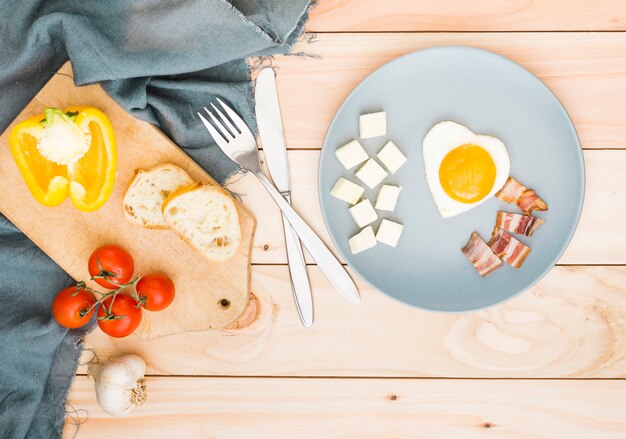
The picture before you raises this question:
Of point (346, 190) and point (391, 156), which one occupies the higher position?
point (391, 156)

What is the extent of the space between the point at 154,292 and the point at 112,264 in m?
0.13

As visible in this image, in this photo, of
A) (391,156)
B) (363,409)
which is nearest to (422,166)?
(391,156)

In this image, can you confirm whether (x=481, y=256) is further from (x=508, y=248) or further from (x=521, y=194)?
(x=521, y=194)

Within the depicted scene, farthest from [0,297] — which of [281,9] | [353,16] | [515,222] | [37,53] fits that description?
[515,222]

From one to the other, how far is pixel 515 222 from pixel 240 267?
0.73 meters

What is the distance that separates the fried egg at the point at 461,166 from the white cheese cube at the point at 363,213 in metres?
0.17

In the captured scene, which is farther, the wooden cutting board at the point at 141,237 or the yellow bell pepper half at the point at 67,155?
the wooden cutting board at the point at 141,237

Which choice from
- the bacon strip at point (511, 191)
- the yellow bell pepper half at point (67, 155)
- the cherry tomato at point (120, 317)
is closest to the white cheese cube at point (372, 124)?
the bacon strip at point (511, 191)

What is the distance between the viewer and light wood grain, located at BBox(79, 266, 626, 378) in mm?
1561

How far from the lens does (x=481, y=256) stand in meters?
1.51

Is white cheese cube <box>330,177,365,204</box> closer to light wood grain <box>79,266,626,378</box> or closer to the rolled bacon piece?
light wood grain <box>79,266,626,378</box>

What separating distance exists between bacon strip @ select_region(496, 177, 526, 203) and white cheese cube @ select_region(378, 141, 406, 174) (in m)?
0.27

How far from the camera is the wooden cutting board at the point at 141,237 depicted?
4.80 feet

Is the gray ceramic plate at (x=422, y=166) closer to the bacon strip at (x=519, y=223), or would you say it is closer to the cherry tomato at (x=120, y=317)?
the bacon strip at (x=519, y=223)
